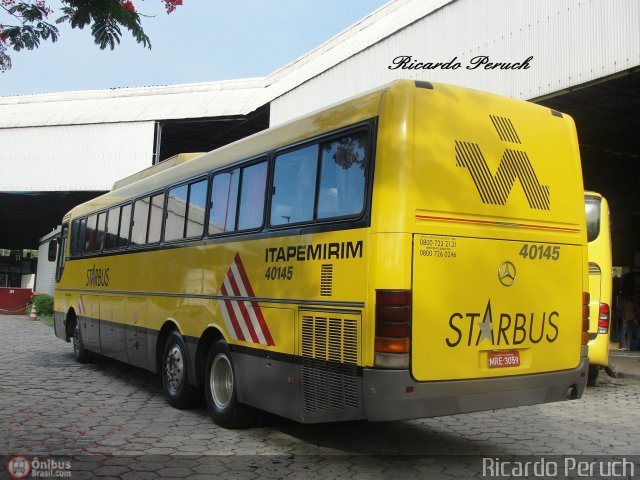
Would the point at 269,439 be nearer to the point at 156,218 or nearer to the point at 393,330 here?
the point at 393,330

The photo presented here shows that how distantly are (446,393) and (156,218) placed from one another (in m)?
5.39

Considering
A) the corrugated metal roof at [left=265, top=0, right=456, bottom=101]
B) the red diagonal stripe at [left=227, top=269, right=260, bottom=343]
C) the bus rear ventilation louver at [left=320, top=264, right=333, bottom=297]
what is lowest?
the red diagonal stripe at [left=227, top=269, right=260, bottom=343]

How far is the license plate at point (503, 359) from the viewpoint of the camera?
5234mm

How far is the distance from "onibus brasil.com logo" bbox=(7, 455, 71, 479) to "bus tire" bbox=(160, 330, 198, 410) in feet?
7.64

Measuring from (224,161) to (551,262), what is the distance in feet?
12.3

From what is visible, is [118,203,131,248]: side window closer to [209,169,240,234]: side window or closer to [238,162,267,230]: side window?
[209,169,240,234]: side window

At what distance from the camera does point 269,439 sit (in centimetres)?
634

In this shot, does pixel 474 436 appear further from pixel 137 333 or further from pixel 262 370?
pixel 137 333

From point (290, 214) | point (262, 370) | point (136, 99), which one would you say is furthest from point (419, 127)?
point (136, 99)

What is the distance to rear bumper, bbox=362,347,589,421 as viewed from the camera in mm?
4758

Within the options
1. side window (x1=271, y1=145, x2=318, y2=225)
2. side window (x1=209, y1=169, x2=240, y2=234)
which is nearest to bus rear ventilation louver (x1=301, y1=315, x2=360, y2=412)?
side window (x1=271, y1=145, x2=318, y2=225)

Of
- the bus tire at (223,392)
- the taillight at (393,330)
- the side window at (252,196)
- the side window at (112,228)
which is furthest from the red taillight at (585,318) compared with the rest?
the side window at (112,228)

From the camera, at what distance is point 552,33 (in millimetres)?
13625

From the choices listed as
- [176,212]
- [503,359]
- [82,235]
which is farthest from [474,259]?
[82,235]
